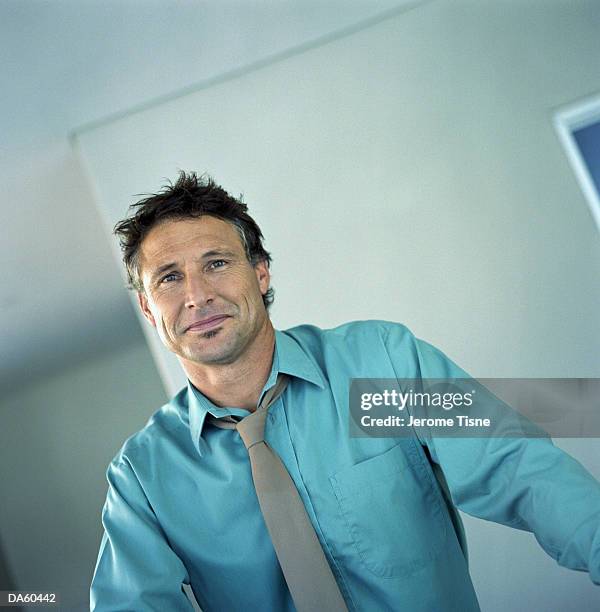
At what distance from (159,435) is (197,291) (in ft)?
1.02

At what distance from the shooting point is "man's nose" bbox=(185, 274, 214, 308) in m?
1.48

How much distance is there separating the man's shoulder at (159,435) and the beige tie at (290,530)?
18 cm

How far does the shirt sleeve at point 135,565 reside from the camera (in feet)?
4.22

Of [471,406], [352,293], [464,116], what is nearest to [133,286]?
[471,406]

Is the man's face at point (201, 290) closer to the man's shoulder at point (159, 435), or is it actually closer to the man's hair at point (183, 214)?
the man's hair at point (183, 214)

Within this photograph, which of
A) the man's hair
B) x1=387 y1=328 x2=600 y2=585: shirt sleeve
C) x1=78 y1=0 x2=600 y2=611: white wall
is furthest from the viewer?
x1=78 y1=0 x2=600 y2=611: white wall

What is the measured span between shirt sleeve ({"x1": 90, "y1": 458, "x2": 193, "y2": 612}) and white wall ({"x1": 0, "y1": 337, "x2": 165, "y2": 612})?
15.0 ft

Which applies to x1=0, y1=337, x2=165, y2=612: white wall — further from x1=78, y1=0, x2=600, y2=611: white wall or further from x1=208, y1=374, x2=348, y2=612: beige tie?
x1=208, y1=374, x2=348, y2=612: beige tie

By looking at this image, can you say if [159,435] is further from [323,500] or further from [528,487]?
[528,487]

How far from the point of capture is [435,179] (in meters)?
2.73

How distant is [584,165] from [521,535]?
138 centimetres

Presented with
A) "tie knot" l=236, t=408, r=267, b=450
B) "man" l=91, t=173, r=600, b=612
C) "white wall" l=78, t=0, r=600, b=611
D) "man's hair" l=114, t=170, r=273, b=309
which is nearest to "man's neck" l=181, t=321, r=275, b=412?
"man" l=91, t=173, r=600, b=612

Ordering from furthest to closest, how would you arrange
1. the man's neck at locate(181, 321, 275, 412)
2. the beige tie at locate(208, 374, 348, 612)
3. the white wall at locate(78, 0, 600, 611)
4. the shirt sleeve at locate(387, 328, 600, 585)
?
1. the white wall at locate(78, 0, 600, 611)
2. the man's neck at locate(181, 321, 275, 412)
3. the beige tie at locate(208, 374, 348, 612)
4. the shirt sleeve at locate(387, 328, 600, 585)

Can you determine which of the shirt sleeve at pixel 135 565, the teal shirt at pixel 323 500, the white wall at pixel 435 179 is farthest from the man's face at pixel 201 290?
the white wall at pixel 435 179
